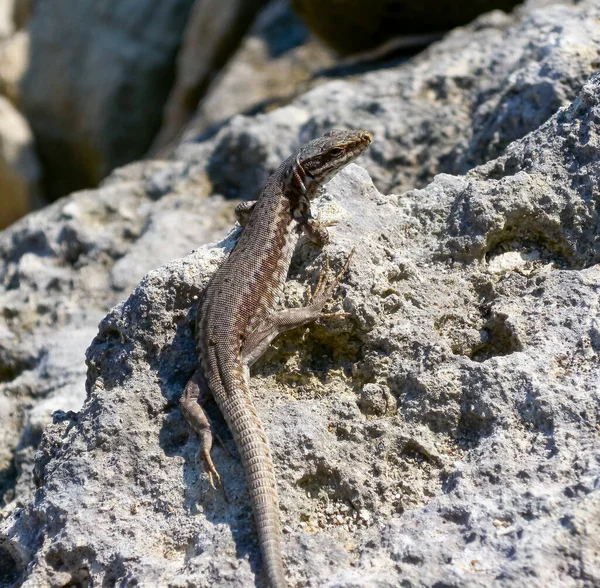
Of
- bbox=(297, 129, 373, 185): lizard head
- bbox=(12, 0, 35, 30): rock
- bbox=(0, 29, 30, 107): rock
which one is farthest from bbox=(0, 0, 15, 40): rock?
bbox=(297, 129, 373, 185): lizard head

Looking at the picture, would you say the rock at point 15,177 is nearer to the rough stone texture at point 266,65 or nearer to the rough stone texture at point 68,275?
the rough stone texture at point 266,65

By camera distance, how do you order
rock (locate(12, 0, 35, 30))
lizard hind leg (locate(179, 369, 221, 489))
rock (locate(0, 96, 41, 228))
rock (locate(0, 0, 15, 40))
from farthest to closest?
rock (locate(12, 0, 35, 30)), rock (locate(0, 0, 15, 40)), rock (locate(0, 96, 41, 228)), lizard hind leg (locate(179, 369, 221, 489))

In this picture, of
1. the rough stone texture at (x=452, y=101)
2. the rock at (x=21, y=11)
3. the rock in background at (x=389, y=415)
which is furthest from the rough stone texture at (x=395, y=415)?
the rock at (x=21, y=11)

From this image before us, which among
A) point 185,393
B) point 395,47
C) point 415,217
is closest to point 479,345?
point 415,217

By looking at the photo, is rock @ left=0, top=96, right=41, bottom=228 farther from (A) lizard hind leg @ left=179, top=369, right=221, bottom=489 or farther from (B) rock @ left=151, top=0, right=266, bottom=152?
(A) lizard hind leg @ left=179, top=369, right=221, bottom=489

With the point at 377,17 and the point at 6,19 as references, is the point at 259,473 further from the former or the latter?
the point at 6,19

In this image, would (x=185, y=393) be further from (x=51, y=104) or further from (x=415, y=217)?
(x=51, y=104)
